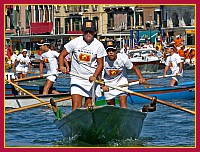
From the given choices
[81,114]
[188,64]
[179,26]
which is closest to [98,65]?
[81,114]

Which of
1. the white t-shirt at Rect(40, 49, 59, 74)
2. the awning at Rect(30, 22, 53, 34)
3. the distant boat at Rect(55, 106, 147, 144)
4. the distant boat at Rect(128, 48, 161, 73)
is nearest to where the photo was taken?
the distant boat at Rect(55, 106, 147, 144)

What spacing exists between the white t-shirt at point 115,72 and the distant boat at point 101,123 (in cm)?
133

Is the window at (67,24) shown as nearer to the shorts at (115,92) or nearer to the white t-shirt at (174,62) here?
the white t-shirt at (174,62)

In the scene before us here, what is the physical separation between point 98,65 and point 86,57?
9.2 inches

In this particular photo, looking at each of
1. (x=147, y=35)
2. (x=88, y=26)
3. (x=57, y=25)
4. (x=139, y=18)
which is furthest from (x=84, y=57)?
(x=57, y=25)

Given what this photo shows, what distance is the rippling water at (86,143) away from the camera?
12352 millimetres

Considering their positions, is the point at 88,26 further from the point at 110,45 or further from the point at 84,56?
the point at 110,45

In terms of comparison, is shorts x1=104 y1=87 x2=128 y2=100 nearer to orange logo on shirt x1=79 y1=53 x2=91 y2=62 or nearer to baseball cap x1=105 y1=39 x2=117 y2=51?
baseball cap x1=105 y1=39 x2=117 y2=51

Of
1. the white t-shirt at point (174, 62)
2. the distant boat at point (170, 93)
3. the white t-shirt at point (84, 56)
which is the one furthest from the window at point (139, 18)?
the white t-shirt at point (84, 56)

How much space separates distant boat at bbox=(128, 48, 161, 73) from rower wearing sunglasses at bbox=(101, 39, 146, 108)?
26.1 m

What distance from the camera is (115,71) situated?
1332 centimetres

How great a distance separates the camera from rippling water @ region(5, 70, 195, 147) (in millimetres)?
12352

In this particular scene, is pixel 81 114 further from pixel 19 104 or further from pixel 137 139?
pixel 19 104

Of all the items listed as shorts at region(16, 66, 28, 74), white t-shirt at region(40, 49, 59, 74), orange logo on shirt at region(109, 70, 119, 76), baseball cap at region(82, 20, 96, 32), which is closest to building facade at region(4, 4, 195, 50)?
shorts at region(16, 66, 28, 74)
